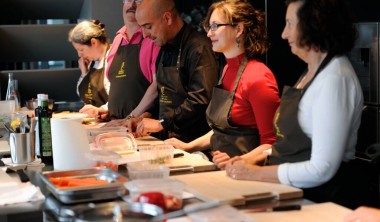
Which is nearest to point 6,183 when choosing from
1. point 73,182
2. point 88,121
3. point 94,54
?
point 73,182

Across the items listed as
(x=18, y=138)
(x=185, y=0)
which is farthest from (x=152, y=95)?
(x=185, y=0)

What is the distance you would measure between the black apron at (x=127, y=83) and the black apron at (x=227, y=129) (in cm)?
123

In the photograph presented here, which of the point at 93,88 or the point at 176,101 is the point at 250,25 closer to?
the point at 176,101

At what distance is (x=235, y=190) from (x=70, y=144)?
80cm

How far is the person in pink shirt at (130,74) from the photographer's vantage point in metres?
4.25

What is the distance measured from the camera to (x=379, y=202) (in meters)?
2.45

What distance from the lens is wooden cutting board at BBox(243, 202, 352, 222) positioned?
1.86 metres

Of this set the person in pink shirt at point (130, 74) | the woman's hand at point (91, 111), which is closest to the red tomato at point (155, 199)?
the person in pink shirt at point (130, 74)

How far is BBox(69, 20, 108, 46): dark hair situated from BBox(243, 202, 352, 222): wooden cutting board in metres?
3.23

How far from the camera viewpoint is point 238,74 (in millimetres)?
3035

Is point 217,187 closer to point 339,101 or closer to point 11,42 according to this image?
point 339,101

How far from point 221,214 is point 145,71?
2681 mm

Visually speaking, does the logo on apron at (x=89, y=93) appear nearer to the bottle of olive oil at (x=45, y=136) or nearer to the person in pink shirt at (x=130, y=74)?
the person in pink shirt at (x=130, y=74)

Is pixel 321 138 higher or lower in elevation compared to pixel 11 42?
lower
